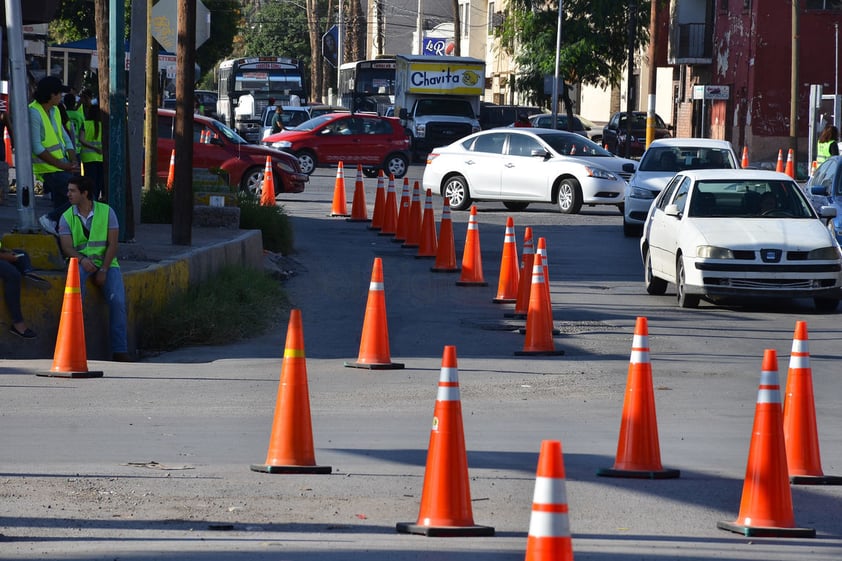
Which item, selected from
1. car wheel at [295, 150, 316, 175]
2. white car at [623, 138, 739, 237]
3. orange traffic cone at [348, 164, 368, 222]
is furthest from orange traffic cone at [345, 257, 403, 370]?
car wheel at [295, 150, 316, 175]

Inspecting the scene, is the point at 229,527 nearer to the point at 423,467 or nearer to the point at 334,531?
the point at 334,531

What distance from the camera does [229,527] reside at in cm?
666

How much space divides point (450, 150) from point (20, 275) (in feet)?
56.3

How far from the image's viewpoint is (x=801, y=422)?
7582mm

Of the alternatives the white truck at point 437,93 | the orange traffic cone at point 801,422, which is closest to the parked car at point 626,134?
the white truck at point 437,93

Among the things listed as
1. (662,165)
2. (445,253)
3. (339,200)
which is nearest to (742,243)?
(445,253)

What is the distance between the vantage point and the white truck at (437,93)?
48.1m

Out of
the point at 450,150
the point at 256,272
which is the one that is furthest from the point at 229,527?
the point at 450,150

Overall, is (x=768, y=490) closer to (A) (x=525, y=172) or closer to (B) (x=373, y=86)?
(A) (x=525, y=172)

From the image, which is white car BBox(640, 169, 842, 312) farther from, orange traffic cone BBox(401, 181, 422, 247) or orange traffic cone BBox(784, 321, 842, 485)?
orange traffic cone BBox(784, 321, 842, 485)

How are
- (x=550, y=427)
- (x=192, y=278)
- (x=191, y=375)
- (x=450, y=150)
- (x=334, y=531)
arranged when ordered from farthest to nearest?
1. (x=450, y=150)
2. (x=192, y=278)
3. (x=191, y=375)
4. (x=550, y=427)
5. (x=334, y=531)

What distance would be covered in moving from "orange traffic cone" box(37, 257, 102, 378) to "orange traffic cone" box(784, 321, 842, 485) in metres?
5.29

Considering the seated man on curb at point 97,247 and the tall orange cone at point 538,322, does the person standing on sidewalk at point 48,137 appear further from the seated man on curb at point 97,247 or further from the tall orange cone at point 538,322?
the tall orange cone at point 538,322

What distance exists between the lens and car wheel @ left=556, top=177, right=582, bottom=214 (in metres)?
27.7
